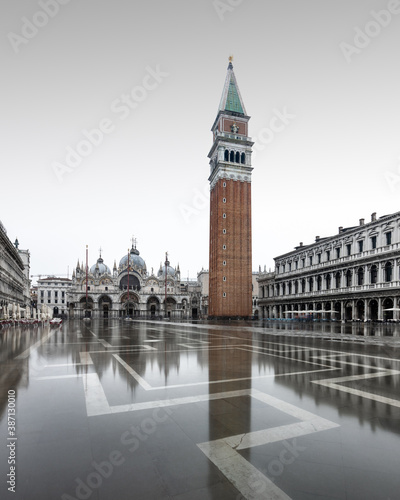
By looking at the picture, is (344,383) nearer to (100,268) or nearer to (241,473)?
(241,473)

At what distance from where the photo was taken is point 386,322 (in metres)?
41.4

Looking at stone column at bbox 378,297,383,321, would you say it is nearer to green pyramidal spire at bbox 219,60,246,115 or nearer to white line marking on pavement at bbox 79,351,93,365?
white line marking on pavement at bbox 79,351,93,365

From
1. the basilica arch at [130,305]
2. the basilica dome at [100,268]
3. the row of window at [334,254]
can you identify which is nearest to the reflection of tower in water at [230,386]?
the row of window at [334,254]

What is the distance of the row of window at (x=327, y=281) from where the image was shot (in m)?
43.3

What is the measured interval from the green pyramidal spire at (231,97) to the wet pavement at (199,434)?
73458 mm

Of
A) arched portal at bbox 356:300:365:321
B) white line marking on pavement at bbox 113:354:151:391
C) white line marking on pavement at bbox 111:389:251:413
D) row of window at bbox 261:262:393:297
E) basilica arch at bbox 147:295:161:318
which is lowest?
basilica arch at bbox 147:295:161:318

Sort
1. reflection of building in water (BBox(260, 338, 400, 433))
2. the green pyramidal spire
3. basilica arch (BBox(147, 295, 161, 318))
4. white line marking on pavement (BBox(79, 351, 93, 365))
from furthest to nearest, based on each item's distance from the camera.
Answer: basilica arch (BBox(147, 295, 161, 318)) < the green pyramidal spire < white line marking on pavement (BBox(79, 351, 93, 365)) < reflection of building in water (BBox(260, 338, 400, 433))

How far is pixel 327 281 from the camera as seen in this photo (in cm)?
5619

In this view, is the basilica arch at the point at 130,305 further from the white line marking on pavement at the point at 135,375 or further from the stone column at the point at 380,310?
the white line marking on pavement at the point at 135,375

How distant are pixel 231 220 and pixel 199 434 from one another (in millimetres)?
65285

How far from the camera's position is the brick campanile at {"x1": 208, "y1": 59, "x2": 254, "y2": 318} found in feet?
222

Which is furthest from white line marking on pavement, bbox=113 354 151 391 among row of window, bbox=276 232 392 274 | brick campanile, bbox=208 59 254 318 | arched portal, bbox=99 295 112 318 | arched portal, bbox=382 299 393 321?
arched portal, bbox=99 295 112 318

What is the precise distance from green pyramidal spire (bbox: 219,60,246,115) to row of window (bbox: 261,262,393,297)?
4061 cm

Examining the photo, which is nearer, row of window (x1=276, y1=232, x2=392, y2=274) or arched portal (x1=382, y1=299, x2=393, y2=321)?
arched portal (x1=382, y1=299, x2=393, y2=321)
